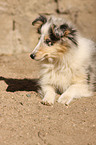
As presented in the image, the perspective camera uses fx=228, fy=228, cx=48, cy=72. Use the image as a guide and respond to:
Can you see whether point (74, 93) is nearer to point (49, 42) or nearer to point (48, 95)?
point (48, 95)

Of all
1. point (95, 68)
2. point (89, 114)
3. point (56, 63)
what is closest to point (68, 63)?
point (56, 63)

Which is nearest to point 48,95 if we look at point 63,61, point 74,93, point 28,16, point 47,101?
point 47,101

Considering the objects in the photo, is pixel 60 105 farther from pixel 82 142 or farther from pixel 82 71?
pixel 82 142

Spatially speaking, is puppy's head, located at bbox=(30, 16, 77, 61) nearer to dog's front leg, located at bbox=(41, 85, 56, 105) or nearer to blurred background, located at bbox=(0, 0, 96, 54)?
dog's front leg, located at bbox=(41, 85, 56, 105)

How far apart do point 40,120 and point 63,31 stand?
5.02 ft

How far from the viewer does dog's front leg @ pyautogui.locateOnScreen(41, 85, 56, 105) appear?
150 inches

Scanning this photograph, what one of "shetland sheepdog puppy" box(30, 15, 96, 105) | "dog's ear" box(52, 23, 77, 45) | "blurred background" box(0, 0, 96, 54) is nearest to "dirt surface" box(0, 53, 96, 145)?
"shetland sheepdog puppy" box(30, 15, 96, 105)

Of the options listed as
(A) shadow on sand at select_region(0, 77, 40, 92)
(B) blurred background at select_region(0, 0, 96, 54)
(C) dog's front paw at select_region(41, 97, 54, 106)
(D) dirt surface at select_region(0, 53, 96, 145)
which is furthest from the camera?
(B) blurred background at select_region(0, 0, 96, 54)

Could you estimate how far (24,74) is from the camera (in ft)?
18.8

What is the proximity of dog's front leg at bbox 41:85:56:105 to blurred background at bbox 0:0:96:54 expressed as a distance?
3045 millimetres

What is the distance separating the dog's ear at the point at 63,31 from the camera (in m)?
3.80

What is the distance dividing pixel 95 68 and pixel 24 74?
2.02 meters

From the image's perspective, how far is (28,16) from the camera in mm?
7492

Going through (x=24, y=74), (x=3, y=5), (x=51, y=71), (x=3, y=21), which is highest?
(x=3, y=5)
